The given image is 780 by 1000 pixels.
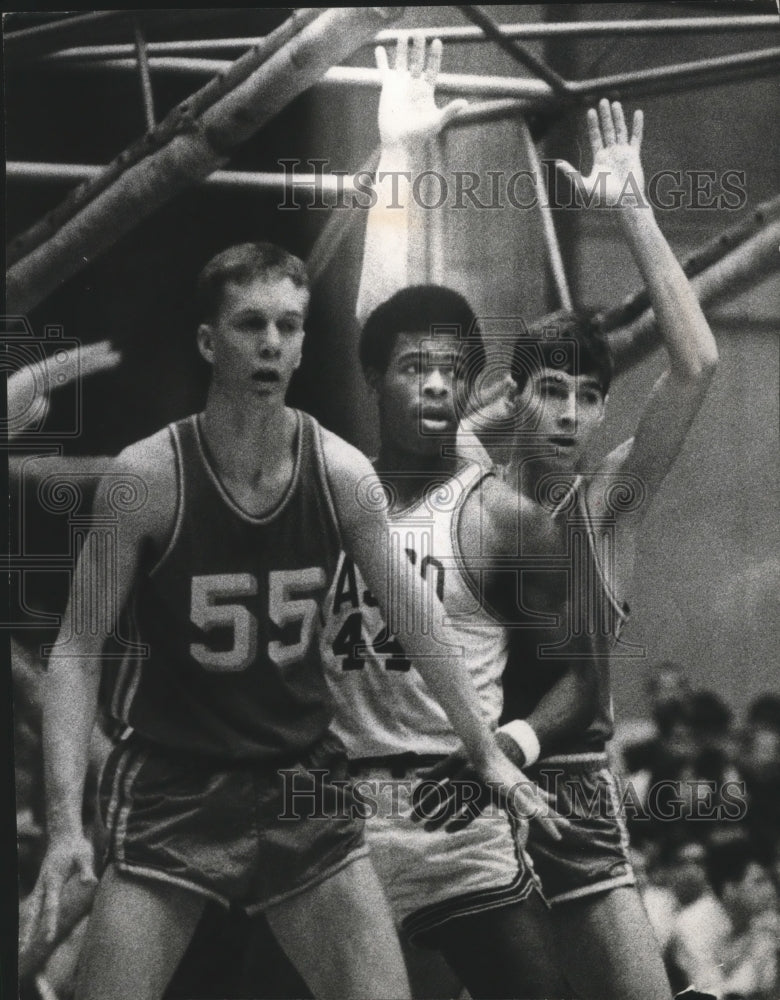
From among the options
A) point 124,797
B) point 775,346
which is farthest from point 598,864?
point 775,346

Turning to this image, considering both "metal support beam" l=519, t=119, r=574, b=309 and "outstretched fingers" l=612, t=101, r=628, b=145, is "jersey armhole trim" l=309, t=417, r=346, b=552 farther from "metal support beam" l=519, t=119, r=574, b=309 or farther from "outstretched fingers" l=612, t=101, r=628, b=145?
"outstretched fingers" l=612, t=101, r=628, b=145

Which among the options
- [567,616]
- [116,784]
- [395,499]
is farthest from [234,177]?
[116,784]

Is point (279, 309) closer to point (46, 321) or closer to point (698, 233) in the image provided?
point (46, 321)

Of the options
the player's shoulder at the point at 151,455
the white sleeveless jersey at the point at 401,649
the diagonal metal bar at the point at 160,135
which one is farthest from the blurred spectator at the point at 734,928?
the diagonal metal bar at the point at 160,135

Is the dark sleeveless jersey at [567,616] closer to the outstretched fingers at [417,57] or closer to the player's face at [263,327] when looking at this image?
the player's face at [263,327]

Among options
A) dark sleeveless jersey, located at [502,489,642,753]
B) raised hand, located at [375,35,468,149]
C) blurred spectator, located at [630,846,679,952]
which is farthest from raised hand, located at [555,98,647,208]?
blurred spectator, located at [630,846,679,952]

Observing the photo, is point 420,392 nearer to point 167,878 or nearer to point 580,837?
point 580,837

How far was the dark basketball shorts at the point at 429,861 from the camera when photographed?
2293mm

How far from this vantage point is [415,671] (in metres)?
2.31

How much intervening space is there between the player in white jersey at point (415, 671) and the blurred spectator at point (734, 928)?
309 millimetres

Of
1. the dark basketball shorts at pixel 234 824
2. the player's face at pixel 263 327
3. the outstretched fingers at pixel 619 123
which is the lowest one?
the dark basketball shorts at pixel 234 824

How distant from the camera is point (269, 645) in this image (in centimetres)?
230

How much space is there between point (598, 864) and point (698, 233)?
4.26ft

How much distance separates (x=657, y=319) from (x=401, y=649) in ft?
2.78
